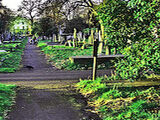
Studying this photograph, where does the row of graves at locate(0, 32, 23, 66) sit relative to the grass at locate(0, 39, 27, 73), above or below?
above

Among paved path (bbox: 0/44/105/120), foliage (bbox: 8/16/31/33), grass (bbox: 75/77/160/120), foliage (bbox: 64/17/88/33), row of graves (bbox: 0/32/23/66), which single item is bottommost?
paved path (bbox: 0/44/105/120)

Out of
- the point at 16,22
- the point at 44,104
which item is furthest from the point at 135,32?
the point at 16,22

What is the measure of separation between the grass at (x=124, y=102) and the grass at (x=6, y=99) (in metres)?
2.08

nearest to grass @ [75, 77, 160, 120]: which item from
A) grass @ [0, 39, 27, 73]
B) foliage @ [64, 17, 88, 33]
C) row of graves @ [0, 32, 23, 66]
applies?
grass @ [0, 39, 27, 73]

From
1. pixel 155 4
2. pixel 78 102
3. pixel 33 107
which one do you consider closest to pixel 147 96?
pixel 78 102

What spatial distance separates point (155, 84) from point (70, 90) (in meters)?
2.70

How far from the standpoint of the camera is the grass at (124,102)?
459 cm

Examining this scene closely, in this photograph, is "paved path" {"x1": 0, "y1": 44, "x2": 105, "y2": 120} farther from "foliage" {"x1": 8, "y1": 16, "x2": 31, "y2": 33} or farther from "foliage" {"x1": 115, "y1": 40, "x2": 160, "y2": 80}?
"foliage" {"x1": 8, "y1": 16, "x2": 31, "y2": 33}

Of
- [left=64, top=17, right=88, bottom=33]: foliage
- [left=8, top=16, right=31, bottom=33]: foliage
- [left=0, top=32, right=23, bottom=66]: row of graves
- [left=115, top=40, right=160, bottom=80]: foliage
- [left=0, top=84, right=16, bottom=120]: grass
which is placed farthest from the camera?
[left=8, top=16, right=31, bottom=33]: foliage

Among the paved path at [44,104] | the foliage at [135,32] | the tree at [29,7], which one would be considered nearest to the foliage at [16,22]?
the tree at [29,7]

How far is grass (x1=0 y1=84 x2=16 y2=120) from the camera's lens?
512 centimetres

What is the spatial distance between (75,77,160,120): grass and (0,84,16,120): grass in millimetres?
2084

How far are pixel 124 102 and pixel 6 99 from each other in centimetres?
318

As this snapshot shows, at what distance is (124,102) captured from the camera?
536cm
